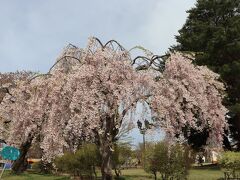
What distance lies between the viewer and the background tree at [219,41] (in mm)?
40688

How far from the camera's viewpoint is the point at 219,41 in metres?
42.4

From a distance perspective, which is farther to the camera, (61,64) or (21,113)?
(61,64)

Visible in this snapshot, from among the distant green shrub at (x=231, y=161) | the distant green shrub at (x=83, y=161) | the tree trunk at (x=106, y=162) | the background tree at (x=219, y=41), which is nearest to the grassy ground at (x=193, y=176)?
the distant green shrub at (x=83, y=161)

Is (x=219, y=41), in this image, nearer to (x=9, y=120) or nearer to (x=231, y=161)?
(x=231, y=161)

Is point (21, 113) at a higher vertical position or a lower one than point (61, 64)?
lower

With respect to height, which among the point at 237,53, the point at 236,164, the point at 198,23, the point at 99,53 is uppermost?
the point at 198,23

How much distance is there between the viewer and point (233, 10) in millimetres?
46375

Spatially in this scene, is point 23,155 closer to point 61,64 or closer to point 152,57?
point 61,64

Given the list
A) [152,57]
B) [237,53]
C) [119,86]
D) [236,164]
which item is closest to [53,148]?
[119,86]

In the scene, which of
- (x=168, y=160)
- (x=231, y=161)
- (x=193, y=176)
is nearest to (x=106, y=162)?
(x=168, y=160)

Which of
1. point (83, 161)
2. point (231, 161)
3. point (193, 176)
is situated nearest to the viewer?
point (231, 161)

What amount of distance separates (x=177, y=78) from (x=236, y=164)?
814cm

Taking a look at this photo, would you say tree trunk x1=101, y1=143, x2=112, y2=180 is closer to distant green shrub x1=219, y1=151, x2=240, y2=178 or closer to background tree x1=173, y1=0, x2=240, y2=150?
distant green shrub x1=219, y1=151, x2=240, y2=178

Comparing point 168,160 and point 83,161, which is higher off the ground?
point 83,161
